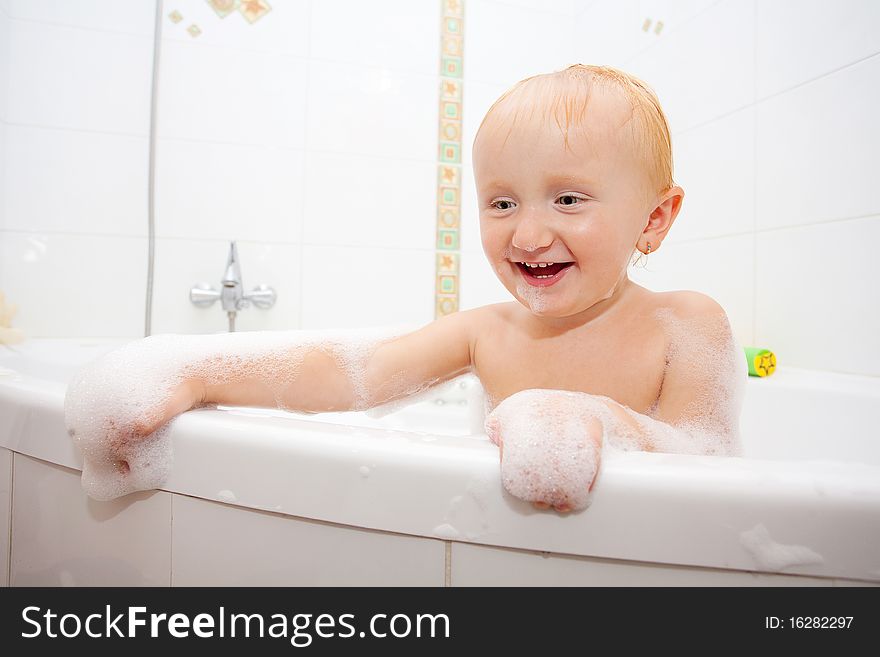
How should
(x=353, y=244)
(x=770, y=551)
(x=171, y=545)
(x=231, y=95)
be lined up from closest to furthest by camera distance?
(x=770, y=551)
(x=171, y=545)
(x=231, y=95)
(x=353, y=244)

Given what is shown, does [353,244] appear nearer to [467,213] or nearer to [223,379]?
[467,213]

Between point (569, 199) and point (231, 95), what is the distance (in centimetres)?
120

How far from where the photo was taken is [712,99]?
1342 millimetres

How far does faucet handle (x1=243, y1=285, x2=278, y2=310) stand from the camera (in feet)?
4.92

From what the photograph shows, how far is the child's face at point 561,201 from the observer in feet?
2.01

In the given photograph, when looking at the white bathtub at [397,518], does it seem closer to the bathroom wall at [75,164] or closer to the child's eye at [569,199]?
the child's eye at [569,199]

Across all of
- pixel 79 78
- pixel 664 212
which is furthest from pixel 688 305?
pixel 79 78

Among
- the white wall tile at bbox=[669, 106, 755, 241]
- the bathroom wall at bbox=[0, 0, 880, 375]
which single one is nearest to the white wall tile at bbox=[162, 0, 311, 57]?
the bathroom wall at bbox=[0, 0, 880, 375]

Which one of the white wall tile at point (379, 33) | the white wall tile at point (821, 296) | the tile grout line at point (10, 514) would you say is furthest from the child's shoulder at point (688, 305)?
the white wall tile at point (379, 33)

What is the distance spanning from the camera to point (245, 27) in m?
1.56

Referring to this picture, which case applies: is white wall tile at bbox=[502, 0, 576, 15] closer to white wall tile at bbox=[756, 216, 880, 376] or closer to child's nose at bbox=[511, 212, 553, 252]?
white wall tile at bbox=[756, 216, 880, 376]

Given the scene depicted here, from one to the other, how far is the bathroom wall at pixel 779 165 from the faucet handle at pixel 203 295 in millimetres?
1084
